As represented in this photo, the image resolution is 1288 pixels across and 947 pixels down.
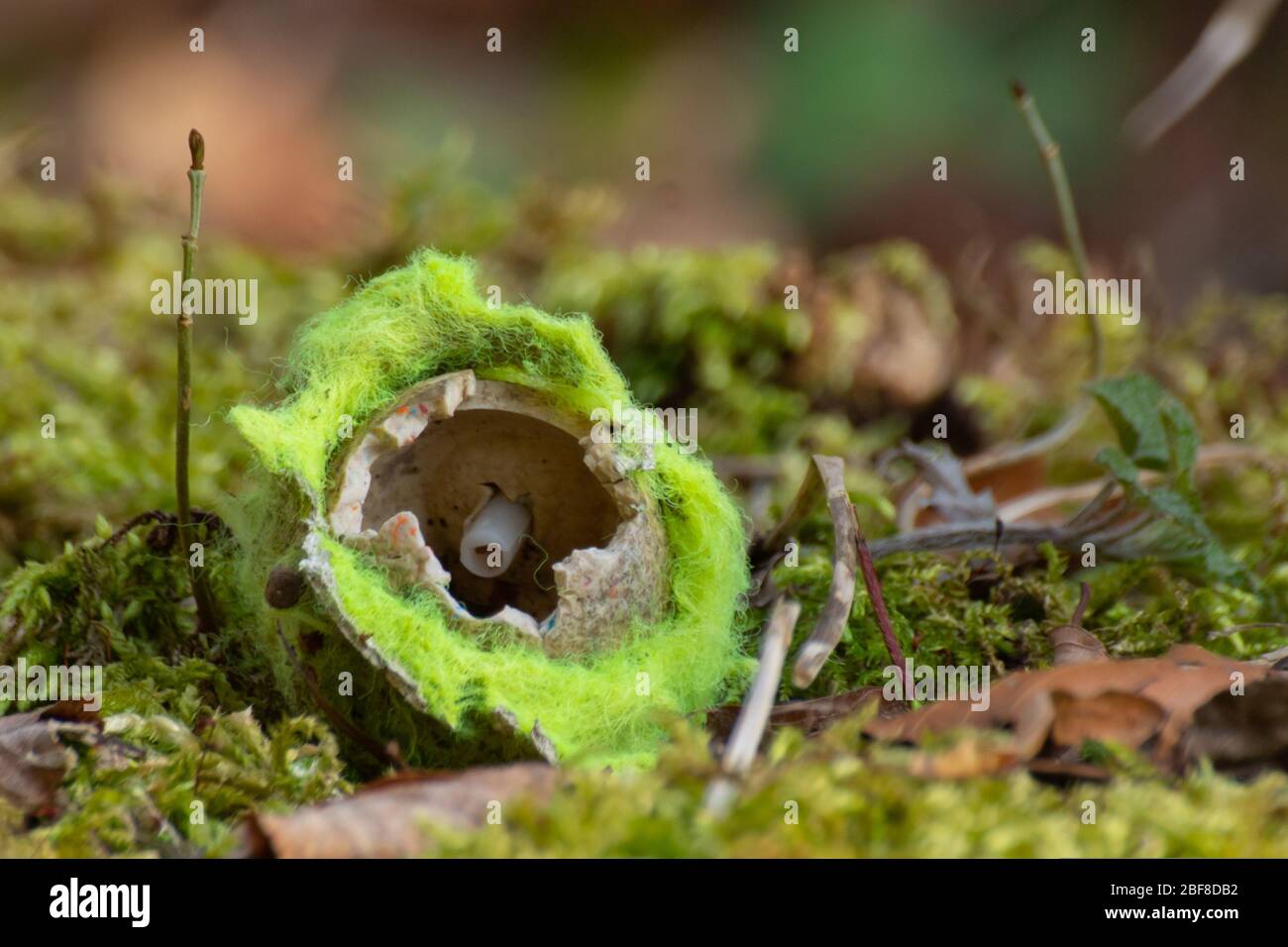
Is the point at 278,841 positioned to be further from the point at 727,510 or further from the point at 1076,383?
the point at 1076,383

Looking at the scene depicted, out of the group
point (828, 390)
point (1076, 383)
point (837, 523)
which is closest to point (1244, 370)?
point (1076, 383)

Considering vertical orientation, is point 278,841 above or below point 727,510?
below

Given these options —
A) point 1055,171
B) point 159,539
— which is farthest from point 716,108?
point 159,539

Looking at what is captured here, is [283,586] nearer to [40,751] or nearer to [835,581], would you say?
[40,751]

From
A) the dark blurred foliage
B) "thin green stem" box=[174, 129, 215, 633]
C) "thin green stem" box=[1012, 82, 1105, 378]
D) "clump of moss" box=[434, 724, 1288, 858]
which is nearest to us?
"clump of moss" box=[434, 724, 1288, 858]

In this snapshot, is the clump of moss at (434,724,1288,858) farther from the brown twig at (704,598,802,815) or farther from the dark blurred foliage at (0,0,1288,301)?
the dark blurred foliage at (0,0,1288,301)

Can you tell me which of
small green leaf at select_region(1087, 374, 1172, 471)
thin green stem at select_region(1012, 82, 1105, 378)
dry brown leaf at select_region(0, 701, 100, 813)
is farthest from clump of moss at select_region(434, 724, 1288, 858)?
thin green stem at select_region(1012, 82, 1105, 378)
